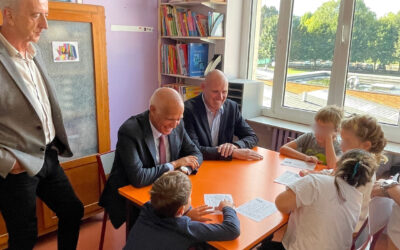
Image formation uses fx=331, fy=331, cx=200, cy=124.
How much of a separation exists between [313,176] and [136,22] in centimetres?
275

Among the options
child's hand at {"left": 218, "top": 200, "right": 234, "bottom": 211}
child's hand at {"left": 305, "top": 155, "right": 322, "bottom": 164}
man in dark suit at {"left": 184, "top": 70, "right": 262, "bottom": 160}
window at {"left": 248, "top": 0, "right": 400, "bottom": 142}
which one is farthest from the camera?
window at {"left": 248, "top": 0, "right": 400, "bottom": 142}

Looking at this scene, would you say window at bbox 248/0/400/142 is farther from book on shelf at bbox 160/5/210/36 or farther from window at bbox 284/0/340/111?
book on shelf at bbox 160/5/210/36

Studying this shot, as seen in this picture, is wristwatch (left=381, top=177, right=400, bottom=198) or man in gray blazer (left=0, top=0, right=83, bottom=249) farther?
wristwatch (left=381, top=177, right=400, bottom=198)

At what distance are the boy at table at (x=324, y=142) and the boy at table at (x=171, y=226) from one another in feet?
3.78

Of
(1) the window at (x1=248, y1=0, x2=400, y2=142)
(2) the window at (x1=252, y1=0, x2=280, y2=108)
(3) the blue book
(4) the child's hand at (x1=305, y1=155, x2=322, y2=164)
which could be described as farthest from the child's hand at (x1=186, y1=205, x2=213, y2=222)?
(2) the window at (x1=252, y1=0, x2=280, y2=108)

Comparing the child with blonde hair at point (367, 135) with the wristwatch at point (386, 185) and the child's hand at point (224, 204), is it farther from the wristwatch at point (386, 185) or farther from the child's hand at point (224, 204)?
the child's hand at point (224, 204)

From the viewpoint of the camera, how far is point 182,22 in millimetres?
3602

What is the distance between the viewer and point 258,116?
375 cm

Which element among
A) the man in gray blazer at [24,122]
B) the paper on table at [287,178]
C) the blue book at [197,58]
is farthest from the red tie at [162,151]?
the blue book at [197,58]

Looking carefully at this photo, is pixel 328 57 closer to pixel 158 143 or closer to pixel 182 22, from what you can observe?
pixel 182 22

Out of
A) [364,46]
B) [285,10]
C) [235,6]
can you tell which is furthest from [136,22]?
[364,46]

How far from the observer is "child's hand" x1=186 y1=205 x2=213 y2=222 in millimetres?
1487

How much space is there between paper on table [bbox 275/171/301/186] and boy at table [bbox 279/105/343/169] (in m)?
0.32

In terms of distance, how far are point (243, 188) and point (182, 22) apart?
2305 mm
